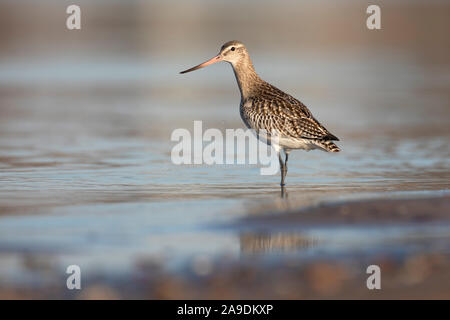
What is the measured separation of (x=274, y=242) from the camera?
704 cm

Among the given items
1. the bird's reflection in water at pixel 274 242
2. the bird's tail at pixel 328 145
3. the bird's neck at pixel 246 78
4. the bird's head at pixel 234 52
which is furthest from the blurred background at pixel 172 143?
the bird's head at pixel 234 52

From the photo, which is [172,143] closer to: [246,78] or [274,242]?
[246,78]

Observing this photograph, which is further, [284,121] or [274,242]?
[284,121]

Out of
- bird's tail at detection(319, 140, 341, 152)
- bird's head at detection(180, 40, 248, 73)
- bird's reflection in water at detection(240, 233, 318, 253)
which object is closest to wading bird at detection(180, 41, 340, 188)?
bird's tail at detection(319, 140, 341, 152)

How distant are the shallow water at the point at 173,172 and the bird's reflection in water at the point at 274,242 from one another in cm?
2

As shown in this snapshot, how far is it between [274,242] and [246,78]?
184 inches

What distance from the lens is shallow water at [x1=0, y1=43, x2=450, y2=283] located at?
274 inches

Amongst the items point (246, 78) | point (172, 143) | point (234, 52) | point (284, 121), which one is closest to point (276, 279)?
point (284, 121)

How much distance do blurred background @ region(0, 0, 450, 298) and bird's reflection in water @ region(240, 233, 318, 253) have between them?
0.08ft

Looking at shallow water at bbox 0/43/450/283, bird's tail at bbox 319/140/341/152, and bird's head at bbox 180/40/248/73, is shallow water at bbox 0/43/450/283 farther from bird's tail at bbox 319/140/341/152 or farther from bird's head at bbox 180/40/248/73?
bird's head at bbox 180/40/248/73

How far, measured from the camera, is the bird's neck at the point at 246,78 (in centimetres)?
1123

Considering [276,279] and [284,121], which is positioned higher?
[284,121]
